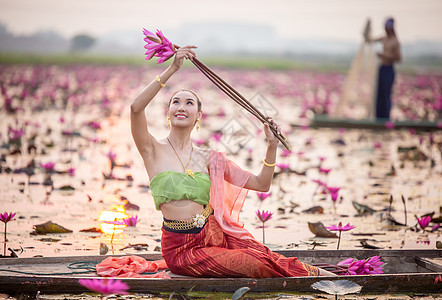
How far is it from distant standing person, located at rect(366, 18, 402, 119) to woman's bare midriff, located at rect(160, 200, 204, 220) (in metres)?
8.06

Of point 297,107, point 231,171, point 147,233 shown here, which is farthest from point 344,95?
point 231,171

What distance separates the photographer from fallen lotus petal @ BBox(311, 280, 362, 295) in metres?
3.34

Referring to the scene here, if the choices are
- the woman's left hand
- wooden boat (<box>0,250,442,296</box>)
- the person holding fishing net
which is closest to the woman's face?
the person holding fishing net

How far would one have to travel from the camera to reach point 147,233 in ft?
17.0

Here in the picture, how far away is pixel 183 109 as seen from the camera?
12.6 ft

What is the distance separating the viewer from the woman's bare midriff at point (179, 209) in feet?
12.4

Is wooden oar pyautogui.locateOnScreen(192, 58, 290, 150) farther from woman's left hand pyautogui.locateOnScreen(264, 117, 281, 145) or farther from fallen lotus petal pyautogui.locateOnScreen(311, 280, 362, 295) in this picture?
fallen lotus petal pyautogui.locateOnScreen(311, 280, 362, 295)

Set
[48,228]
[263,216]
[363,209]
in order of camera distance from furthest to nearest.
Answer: [363,209] → [48,228] → [263,216]

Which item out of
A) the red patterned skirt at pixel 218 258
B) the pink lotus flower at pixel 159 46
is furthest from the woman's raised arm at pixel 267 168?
the pink lotus flower at pixel 159 46

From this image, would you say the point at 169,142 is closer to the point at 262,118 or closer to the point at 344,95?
the point at 262,118

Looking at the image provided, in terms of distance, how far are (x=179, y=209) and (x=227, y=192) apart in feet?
1.16

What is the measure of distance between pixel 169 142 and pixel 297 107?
46.1 ft

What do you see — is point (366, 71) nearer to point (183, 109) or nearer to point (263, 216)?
point (263, 216)

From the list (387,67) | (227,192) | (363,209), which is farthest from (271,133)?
(387,67)
